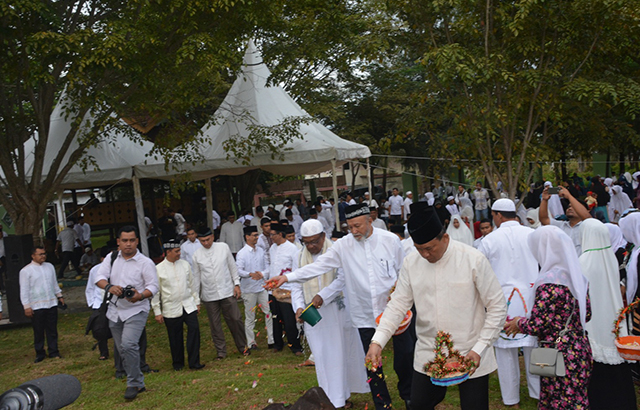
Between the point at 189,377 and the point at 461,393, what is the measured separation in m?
5.14

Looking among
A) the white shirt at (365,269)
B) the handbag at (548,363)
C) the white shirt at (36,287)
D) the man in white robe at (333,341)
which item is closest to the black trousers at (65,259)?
the white shirt at (36,287)

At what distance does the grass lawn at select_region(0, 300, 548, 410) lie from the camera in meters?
6.83

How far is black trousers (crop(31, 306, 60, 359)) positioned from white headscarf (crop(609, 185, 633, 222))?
15363 millimetres

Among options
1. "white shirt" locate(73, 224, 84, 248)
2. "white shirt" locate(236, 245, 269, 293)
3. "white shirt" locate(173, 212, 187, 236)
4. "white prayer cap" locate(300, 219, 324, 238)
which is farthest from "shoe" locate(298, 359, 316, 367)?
→ "white shirt" locate(73, 224, 84, 248)

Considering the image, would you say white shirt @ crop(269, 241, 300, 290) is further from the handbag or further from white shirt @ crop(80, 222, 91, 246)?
white shirt @ crop(80, 222, 91, 246)

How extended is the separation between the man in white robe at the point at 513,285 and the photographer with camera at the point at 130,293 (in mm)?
4044

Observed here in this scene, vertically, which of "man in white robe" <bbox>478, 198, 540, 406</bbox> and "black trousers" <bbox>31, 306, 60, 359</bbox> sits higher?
"man in white robe" <bbox>478, 198, 540, 406</bbox>

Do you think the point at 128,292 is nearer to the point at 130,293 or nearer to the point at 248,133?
Answer: the point at 130,293

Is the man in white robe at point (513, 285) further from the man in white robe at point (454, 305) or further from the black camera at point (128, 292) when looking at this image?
the black camera at point (128, 292)

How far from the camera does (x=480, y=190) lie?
22.2 m

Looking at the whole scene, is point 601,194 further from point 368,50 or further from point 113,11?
point 113,11

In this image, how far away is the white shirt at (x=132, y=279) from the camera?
7.57 meters

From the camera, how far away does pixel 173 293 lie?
28.5ft

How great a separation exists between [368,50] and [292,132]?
8.66 feet
